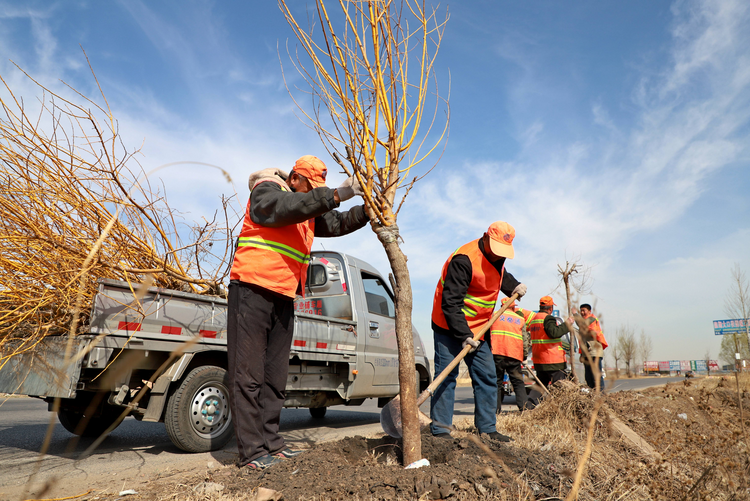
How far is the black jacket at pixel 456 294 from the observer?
3797 millimetres

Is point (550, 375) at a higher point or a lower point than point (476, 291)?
lower

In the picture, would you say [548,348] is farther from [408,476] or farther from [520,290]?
[408,476]

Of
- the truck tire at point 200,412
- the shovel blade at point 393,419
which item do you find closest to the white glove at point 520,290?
the shovel blade at point 393,419

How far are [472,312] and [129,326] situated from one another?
8.98ft

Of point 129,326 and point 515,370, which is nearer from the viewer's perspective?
point 129,326

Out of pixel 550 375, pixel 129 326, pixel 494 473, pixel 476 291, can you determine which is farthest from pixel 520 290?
pixel 550 375

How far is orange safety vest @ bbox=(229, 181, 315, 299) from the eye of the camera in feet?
10.6

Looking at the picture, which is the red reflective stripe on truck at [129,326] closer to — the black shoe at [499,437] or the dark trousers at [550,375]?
the black shoe at [499,437]

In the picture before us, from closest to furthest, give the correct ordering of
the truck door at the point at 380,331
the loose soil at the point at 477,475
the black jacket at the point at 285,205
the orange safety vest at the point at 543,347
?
the loose soil at the point at 477,475, the black jacket at the point at 285,205, the truck door at the point at 380,331, the orange safety vest at the point at 543,347

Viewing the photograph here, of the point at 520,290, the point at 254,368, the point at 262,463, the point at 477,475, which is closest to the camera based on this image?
the point at 477,475

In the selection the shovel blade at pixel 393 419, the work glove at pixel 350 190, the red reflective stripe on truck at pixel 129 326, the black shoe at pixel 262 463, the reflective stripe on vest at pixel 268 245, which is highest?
the work glove at pixel 350 190

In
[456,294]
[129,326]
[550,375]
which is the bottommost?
[550,375]

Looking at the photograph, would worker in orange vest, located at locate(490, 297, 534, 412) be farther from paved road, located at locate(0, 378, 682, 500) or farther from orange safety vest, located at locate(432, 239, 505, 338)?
orange safety vest, located at locate(432, 239, 505, 338)

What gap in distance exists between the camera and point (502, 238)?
406cm
